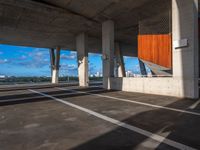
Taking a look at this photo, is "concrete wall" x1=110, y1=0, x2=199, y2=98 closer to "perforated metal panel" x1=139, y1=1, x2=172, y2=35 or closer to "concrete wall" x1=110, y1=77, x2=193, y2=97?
"concrete wall" x1=110, y1=77, x2=193, y2=97

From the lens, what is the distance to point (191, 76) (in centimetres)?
870

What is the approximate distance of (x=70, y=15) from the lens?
569 inches

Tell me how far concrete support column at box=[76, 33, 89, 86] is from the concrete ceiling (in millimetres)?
1111

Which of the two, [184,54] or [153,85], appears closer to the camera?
[184,54]

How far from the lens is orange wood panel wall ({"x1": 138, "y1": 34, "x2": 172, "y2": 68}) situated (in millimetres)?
11039

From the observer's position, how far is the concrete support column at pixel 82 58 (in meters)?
19.6

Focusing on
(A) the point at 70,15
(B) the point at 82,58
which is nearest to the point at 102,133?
(A) the point at 70,15

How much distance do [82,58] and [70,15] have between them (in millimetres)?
6306

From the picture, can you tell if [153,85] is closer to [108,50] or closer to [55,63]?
[108,50]

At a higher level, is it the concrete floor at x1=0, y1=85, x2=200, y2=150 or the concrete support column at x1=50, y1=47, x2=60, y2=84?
the concrete support column at x1=50, y1=47, x2=60, y2=84

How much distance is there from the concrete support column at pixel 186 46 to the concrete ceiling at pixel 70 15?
10.4 ft

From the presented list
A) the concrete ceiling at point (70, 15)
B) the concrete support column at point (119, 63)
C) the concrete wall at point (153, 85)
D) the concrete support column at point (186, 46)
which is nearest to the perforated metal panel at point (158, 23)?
the concrete ceiling at point (70, 15)

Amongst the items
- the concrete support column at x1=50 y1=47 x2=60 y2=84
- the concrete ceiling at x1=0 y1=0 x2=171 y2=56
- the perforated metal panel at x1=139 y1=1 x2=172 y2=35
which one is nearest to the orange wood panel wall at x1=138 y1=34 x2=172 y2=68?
the perforated metal panel at x1=139 y1=1 x2=172 y2=35

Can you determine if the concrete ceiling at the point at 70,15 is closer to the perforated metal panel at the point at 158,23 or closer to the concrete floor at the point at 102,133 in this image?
the perforated metal panel at the point at 158,23
